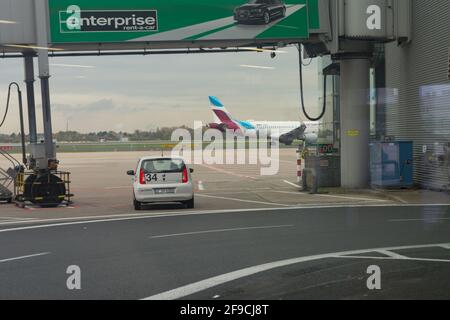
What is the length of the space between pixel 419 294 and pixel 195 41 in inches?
594

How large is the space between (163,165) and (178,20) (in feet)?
19.1

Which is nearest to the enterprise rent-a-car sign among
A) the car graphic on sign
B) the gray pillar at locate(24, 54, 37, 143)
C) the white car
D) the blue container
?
the car graphic on sign

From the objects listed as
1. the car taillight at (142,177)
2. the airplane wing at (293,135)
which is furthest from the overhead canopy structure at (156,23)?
the airplane wing at (293,135)

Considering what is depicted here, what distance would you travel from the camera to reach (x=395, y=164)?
20.8 m

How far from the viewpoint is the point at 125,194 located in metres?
22.2

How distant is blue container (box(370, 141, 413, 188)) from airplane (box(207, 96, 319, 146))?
110ft

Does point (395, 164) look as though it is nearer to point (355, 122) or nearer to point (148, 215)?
point (355, 122)

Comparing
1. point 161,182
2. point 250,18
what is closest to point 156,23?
point 250,18

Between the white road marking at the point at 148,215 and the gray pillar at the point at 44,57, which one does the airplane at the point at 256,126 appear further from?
the white road marking at the point at 148,215

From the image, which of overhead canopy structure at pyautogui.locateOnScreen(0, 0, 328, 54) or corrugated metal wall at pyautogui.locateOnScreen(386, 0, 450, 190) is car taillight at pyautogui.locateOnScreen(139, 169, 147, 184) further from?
corrugated metal wall at pyautogui.locateOnScreen(386, 0, 450, 190)

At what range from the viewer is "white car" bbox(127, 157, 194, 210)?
1647cm
